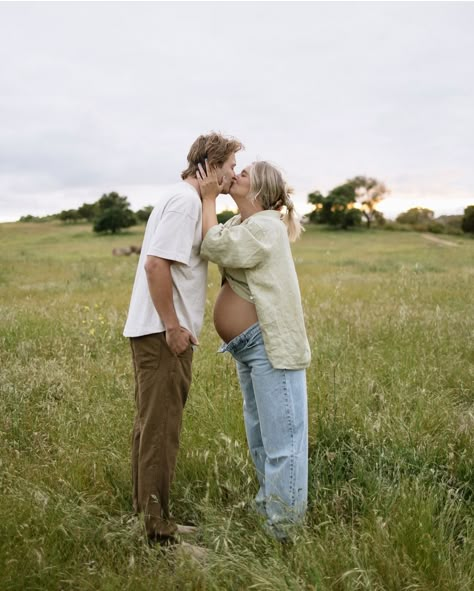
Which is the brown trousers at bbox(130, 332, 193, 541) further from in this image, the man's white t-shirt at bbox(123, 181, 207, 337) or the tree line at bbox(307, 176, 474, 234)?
the tree line at bbox(307, 176, 474, 234)

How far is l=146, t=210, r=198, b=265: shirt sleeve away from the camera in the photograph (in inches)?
119

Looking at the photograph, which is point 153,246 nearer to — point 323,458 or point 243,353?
point 243,353

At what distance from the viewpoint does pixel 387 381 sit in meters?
5.54

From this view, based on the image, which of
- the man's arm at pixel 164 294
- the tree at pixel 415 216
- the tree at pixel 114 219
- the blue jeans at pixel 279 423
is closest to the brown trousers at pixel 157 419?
the man's arm at pixel 164 294

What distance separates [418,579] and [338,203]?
2815 inches

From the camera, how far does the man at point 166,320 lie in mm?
3053

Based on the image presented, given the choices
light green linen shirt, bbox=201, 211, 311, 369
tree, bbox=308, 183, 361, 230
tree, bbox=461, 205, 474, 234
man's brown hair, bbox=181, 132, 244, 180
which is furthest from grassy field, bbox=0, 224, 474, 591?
tree, bbox=461, 205, 474, 234

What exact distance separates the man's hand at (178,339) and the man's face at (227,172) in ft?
2.89

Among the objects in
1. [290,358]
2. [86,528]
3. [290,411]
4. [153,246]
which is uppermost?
[153,246]

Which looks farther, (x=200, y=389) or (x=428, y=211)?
(x=428, y=211)

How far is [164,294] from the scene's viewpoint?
10.0 feet

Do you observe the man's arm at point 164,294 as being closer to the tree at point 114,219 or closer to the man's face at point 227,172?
the man's face at point 227,172

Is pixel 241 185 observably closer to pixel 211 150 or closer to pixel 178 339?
pixel 211 150

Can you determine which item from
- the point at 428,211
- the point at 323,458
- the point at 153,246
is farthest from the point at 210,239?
the point at 428,211
